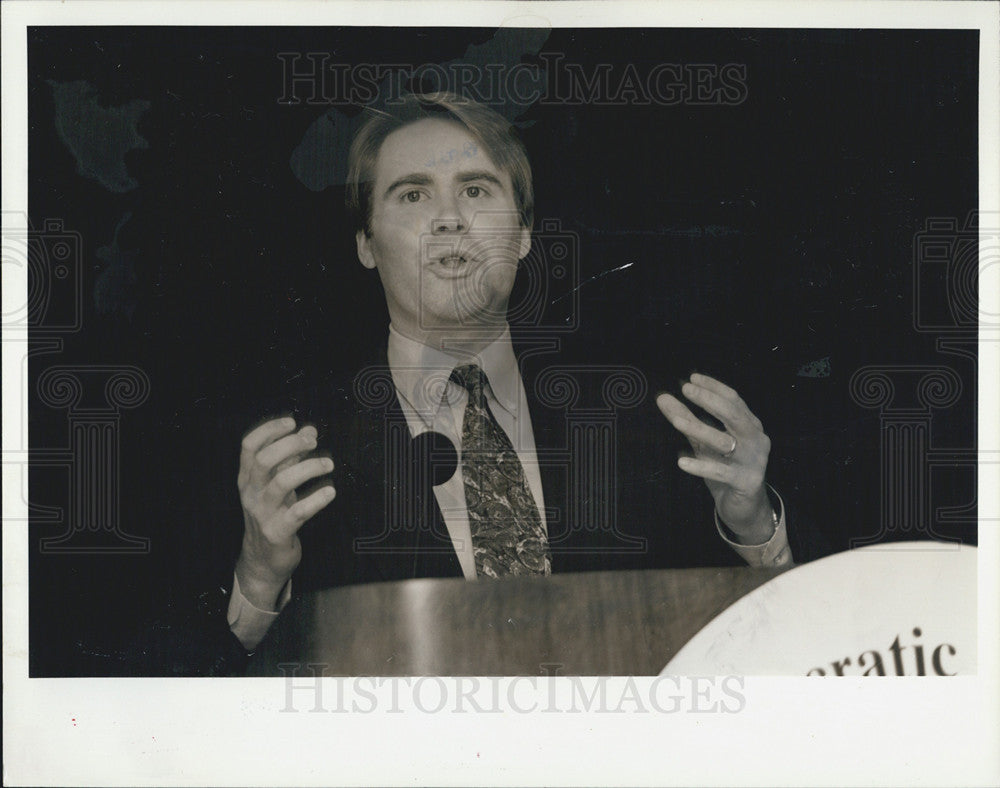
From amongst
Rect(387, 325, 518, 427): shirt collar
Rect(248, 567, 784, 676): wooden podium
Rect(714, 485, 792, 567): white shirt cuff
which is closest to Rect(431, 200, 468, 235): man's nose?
Rect(387, 325, 518, 427): shirt collar

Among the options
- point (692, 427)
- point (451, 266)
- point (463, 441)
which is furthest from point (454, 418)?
point (692, 427)

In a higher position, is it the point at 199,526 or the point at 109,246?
the point at 109,246

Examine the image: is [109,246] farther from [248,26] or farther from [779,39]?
[779,39]

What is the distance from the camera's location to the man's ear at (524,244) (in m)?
2.19

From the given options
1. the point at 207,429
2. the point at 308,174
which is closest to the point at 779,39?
the point at 308,174

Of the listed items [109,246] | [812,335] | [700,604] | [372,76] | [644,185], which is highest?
[372,76]

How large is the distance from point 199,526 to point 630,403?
107cm

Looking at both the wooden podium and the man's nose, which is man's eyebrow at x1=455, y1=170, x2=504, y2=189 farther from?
the wooden podium

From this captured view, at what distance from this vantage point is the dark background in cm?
218

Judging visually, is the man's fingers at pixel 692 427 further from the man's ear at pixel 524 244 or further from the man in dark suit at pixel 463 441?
the man's ear at pixel 524 244

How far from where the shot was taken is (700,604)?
7.23 ft

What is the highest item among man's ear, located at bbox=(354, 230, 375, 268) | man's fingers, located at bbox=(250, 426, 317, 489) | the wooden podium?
man's ear, located at bbox=(354, 230, 375, 268)

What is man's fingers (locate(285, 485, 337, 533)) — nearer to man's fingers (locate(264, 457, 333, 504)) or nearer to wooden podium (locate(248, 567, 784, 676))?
man's fingers (locate(264, 457, 333, 504))

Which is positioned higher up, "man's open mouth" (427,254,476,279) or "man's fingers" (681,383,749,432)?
"man's open mouth" (427,254,476,279)
